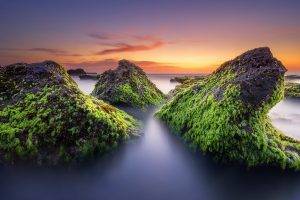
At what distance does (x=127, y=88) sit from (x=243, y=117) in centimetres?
1005

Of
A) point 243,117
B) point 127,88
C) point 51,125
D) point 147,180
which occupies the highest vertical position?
point 243,117

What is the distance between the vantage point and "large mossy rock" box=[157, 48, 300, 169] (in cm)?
785

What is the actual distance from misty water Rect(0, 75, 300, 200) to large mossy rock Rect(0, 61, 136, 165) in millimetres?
391

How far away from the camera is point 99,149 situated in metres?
8.09

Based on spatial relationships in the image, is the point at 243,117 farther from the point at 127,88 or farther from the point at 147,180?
the point at 127,88

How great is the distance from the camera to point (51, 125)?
25.7 feet

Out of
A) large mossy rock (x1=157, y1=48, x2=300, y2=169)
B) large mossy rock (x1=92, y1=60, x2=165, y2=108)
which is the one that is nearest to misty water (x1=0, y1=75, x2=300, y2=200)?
large mossy rock (x1=157, y1=48, x2=300, y2=169)

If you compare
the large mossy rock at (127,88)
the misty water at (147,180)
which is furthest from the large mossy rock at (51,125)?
the large mossy rock at (127,88)

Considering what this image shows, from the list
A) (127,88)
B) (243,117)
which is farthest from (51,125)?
(127,88)

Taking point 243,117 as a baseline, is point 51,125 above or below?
below

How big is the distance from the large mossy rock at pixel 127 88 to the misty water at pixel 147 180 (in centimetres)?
801

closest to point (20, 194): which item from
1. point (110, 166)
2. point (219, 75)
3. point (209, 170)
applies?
point (110, 166)

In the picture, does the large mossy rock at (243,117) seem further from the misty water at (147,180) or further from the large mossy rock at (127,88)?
the large mossy rock at (127,88)

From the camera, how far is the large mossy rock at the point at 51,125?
7.47 m
